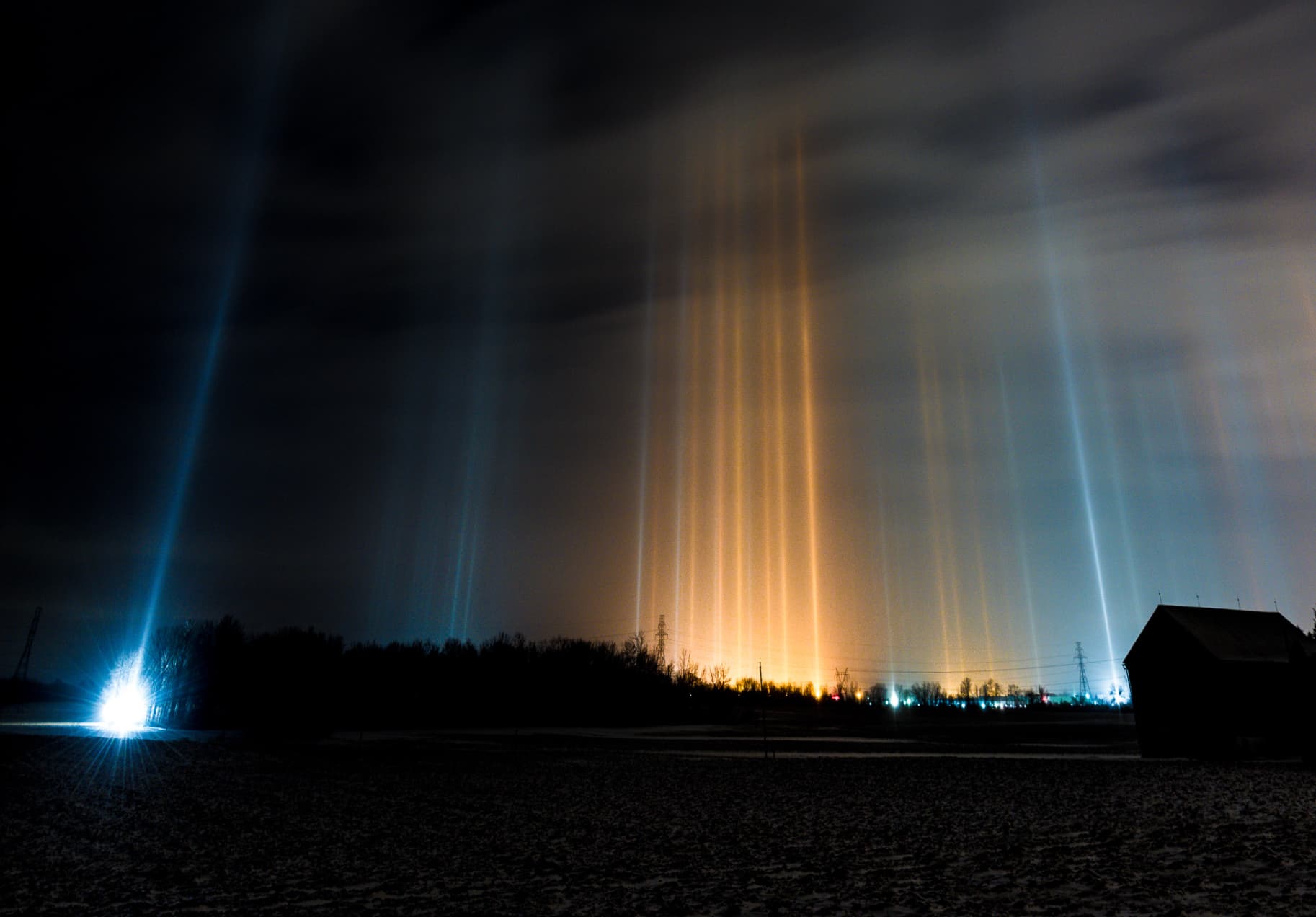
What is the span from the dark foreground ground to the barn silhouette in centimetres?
924

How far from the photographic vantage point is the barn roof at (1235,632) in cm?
4684

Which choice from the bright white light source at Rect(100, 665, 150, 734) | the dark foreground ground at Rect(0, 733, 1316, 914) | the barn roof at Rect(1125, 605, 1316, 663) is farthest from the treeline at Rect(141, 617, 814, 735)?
the barn roof at Rect(1125, 605, 1316, 663)

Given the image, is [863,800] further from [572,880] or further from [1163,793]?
[572,880]

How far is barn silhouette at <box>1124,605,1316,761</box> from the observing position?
1694 inches

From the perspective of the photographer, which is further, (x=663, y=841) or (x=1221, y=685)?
(x=1221, y=685)

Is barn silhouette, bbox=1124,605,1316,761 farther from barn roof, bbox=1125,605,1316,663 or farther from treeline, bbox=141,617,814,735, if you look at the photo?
treeline, bbox=141,617,814,735

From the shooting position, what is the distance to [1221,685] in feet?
148

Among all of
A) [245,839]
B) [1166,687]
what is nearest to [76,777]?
[245,839]

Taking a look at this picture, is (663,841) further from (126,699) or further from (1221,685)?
(126,699)

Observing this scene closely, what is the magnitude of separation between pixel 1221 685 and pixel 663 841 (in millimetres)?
41673

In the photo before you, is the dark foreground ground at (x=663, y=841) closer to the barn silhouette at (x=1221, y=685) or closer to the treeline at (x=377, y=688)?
the barn silhouette at (x=1221, y=685)

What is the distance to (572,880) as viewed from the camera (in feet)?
46.8

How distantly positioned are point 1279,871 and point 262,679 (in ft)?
411

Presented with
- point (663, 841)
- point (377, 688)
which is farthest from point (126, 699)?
point (663, 841)
